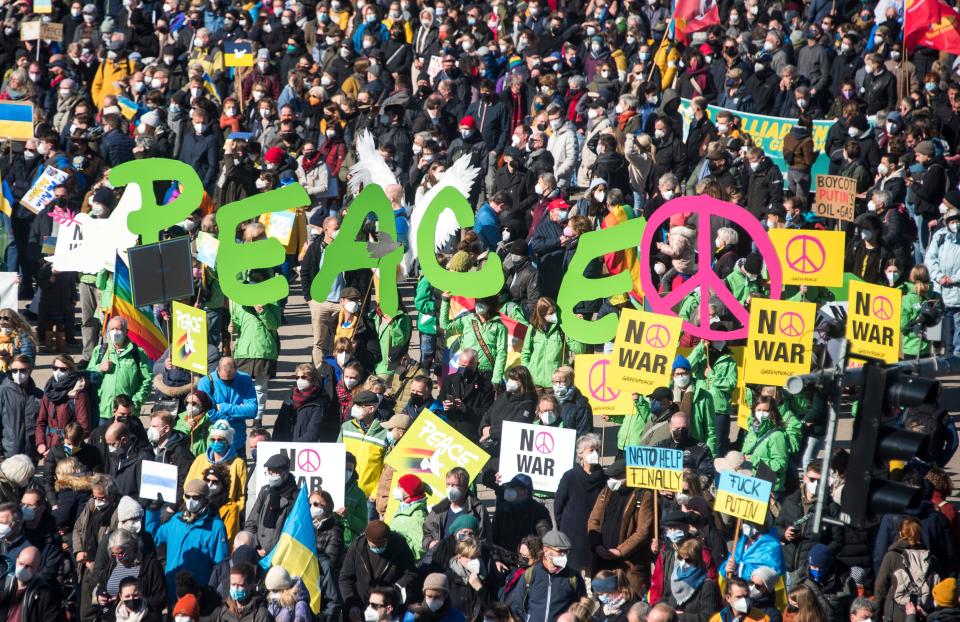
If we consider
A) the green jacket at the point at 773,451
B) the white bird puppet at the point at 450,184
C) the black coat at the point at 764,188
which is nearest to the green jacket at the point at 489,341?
the white bird puppet at the point at 450,184

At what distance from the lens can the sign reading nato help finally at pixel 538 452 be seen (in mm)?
13820

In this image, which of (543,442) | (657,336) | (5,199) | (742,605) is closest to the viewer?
(742,605)

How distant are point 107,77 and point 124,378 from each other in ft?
37.4

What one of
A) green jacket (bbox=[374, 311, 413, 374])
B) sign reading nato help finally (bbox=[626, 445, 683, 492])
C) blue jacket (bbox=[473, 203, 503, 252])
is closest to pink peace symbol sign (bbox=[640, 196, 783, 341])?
green jacket (bbox=[374, 311, 413, 374])

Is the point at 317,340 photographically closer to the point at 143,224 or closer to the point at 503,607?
the point at 143,224

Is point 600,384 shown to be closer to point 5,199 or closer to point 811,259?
point 811,259

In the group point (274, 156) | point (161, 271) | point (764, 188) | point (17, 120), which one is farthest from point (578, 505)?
point (17, 120)

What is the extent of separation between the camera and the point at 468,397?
51.4 feet

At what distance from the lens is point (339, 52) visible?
2583cm

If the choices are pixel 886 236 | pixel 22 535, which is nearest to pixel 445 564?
pixel 22 535

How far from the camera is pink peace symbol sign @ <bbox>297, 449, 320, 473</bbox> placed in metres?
13.5

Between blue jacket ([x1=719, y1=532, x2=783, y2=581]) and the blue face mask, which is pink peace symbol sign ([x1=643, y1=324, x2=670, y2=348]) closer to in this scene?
blue jacket ([x1=719, y1=532, x2=783, y2=581])

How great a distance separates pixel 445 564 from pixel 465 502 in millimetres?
715

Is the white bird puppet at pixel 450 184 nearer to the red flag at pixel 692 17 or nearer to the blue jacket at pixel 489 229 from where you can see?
the blue jacket at pixel 489 229
